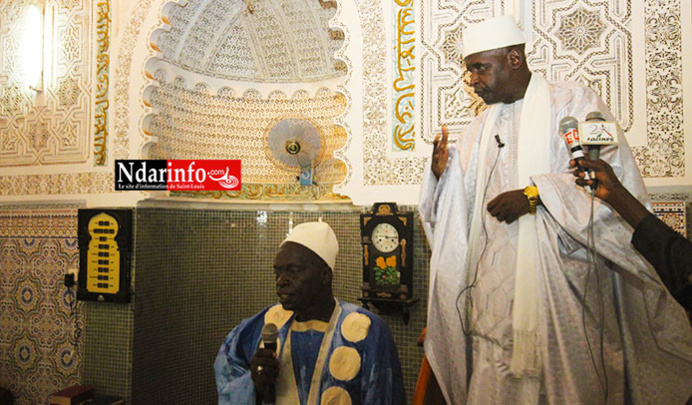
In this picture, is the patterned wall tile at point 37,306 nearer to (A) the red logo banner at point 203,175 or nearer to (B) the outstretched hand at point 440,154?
(A) the red logo banner at point 203,175

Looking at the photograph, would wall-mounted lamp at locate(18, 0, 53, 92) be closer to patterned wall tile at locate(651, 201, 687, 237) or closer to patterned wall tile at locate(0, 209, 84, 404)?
patterned wall tile at locate(0, 209, 84, 404)

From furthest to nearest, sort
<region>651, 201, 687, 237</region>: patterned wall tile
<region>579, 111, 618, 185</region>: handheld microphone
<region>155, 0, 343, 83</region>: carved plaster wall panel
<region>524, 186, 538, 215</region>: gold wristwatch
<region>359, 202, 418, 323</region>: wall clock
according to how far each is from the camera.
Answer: <region>155, 0, 343, 83</region>: carved plaster wall panel < <region>359, 202, 418, 323</region>: wall clock < <region>651, 201, 687, 237</region>: patterned wall tile < <region>524, 186, 538, 215</region>: gold wristwatch < <region>579, 111, 618, 185</region>: handheld microphone

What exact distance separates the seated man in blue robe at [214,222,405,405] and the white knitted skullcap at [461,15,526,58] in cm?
105

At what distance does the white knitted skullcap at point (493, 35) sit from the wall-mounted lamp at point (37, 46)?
10.8ft

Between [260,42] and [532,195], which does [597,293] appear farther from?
[260,42]

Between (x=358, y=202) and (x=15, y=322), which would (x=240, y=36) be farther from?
→ (x=15, y=322)

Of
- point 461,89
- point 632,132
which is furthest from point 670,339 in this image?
point 461,89

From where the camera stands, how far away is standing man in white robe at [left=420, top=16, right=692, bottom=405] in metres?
1.83

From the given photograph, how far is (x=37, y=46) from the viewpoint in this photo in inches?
148

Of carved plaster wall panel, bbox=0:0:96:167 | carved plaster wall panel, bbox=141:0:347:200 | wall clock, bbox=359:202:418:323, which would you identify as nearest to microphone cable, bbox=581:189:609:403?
wall clock, bbox=359:202:418:323

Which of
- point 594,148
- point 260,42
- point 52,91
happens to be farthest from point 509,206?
point 52,91

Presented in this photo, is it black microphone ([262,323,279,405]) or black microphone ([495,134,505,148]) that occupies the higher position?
black microphone ([495,134,505,148])

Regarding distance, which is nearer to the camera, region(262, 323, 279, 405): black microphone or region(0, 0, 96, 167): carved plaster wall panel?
region(262, 323, 279, 405): black microphone

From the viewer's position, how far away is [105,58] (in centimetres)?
357
